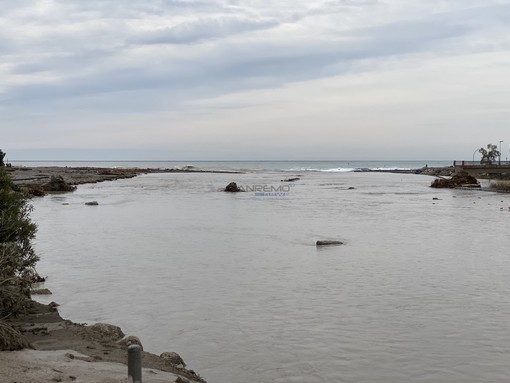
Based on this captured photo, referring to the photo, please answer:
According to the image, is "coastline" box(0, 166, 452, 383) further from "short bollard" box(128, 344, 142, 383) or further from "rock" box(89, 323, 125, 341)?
"short bollard" box(128, 344, 142, 383)

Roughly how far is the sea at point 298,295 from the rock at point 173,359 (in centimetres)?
30

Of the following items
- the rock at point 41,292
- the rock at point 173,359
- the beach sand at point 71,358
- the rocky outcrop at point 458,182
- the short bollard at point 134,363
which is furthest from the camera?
the rocky outcrop at point 458,182

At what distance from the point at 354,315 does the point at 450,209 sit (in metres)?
28.9

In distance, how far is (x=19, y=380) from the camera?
620 cm

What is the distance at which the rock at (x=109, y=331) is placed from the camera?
9.31 metres

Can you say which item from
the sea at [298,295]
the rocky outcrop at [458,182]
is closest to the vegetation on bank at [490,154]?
the rocky outcrop at [458,182]

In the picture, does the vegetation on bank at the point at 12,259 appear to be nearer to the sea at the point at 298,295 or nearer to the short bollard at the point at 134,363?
the sea at the point at 298,295

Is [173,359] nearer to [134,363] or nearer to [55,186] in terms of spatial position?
[134,363]

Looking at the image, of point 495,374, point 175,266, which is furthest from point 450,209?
point 495,374

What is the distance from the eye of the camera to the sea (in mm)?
8742

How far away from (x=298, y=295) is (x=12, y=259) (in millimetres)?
6545

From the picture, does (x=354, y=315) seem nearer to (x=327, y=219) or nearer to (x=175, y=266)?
(x=175, y=266)

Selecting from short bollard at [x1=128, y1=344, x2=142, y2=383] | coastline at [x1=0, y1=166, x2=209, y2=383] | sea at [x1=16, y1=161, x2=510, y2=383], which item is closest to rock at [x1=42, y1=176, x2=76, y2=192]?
sea at [x1=16, y1=161, x2=510, y2=383]

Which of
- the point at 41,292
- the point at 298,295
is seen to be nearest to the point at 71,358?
the point at 41,292
